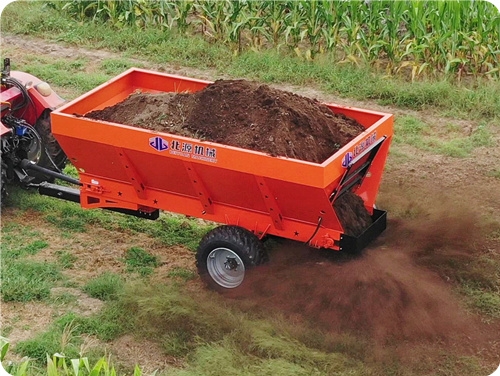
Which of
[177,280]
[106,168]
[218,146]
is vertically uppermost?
[218,146]

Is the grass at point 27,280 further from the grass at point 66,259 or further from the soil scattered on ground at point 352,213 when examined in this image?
the soil scattered on ground at point 352,213

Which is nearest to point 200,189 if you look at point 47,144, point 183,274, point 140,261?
point 183,274

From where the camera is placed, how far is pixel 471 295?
711 cm

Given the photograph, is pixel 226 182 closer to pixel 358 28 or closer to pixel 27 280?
pixel 27 280

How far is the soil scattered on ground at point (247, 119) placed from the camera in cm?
700

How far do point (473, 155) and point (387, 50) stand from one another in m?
2.41

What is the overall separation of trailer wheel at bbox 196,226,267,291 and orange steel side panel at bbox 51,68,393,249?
Result: 0.41 feet

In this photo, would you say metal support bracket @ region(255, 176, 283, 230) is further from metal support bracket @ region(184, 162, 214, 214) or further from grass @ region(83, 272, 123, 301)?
grass @ region(83, 272, 123, 301)

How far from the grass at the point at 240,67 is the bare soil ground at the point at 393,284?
274cm

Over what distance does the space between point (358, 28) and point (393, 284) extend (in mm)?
5614

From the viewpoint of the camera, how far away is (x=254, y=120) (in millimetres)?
7184

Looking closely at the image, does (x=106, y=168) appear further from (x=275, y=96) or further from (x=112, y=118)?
(x=275, y=96)

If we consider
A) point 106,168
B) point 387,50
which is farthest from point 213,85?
point 387,50

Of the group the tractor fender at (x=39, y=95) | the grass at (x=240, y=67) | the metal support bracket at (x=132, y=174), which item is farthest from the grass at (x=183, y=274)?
the grass at (x=240, y=67)
